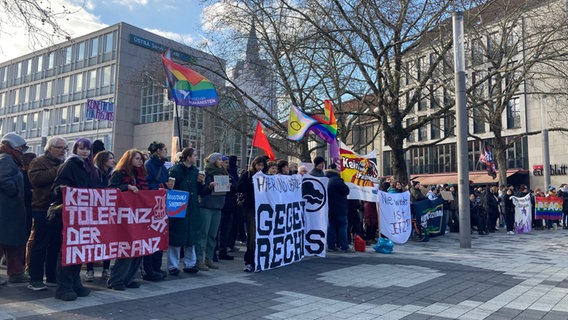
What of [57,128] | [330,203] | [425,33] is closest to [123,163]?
[330,203]

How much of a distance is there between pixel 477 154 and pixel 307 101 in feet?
100

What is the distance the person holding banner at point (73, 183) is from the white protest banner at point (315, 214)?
4.48 meters

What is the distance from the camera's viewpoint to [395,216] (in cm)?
1193

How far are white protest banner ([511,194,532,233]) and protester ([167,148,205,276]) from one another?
45.8 ft

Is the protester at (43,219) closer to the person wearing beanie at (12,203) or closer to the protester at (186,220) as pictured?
the person wearing beanie at (12,203)

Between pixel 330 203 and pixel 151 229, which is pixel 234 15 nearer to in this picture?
pixel 330 203

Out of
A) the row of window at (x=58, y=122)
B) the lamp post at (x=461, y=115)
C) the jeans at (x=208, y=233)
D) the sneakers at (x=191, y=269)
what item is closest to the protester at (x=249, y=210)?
the jeans at (x=208, y=233)

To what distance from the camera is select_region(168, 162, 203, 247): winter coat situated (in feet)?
23.0

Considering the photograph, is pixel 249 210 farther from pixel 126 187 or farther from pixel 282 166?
pixel 126 187

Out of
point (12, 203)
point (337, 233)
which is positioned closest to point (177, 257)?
point (12, 203)

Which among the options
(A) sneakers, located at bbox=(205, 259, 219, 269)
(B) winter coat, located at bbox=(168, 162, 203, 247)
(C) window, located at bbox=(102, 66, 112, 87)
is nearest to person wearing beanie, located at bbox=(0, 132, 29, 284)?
(B) winter coat, located at bbox=(168, 162, 203, 247)

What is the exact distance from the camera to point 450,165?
47.2 meters

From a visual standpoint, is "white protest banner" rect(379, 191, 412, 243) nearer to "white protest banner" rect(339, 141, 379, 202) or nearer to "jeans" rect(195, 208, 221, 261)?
"white protest banner" rect(339, 141, 379, 202)

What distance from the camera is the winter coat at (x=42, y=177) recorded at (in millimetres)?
5867
